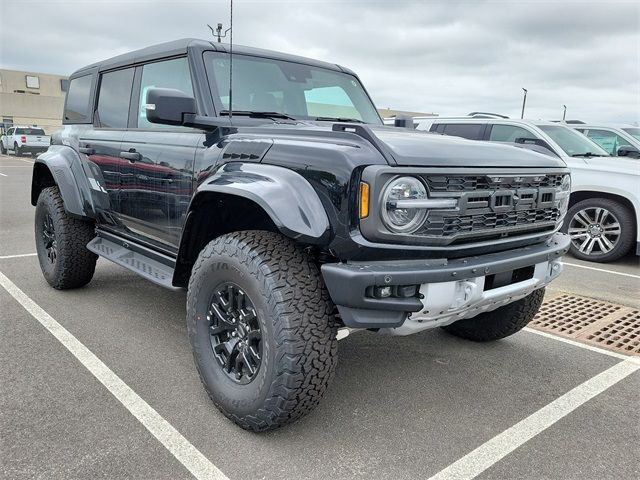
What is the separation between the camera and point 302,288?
2.29m

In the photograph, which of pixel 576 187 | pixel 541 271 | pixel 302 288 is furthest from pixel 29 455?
pixel 576 187

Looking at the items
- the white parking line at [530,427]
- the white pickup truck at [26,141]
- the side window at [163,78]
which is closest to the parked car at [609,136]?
the white parking line at [530,427]

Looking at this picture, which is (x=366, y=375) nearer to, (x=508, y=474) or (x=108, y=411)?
(x=508, y=474)

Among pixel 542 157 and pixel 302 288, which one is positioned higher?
Answer: pixel 542 157

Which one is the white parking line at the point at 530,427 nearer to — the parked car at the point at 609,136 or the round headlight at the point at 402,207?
the round headlight at the point at 402,207

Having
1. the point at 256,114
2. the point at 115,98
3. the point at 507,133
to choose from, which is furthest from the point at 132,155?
the point at 507,133

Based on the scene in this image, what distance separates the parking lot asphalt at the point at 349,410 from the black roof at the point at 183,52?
76.2 inches

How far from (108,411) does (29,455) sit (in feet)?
1.40

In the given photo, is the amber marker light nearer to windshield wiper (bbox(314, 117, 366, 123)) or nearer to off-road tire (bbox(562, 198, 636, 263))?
windshield wiper (bbox(314, 117, 366, 123))

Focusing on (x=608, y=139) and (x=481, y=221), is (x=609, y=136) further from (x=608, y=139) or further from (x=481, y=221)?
(x=481, y=221)

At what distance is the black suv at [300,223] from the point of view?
2201 millimetres

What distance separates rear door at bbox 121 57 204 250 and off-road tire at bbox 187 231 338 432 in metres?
0.74

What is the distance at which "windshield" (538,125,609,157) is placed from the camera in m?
7.09

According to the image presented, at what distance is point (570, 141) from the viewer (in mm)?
7266
